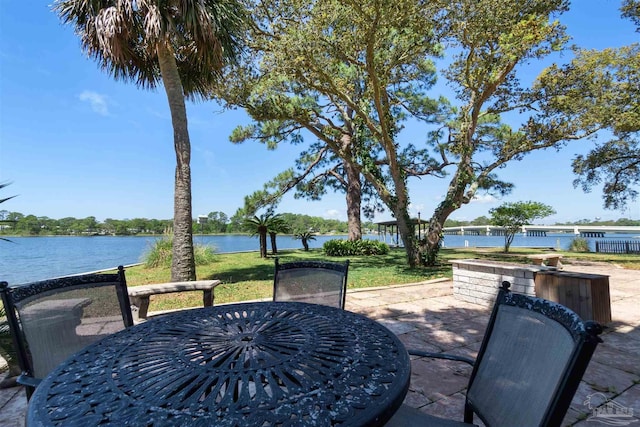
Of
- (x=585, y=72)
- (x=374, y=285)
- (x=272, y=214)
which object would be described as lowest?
(x=374, y=285)

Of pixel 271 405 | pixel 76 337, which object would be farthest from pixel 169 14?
pixel 271 405

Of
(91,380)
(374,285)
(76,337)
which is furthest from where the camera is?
(374,285)

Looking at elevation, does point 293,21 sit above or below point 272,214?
above

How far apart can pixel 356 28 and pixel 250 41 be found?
2961 mm

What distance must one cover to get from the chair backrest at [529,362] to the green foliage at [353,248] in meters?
11.4

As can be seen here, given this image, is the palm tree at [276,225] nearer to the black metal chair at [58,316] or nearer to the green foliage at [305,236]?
the green foliage at [305,236]

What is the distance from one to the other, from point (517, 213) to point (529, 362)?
14.4 m

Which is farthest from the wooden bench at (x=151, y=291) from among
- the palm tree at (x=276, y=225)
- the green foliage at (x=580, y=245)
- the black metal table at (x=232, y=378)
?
the green foliage at (x=580, y=245)

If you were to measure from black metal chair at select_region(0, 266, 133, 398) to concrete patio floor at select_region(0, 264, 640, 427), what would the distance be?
0.74 meters

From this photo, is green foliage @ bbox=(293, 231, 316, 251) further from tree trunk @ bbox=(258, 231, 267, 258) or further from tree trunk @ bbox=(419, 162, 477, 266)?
tree trunk @ bbox=(419, 162, 477, 266)

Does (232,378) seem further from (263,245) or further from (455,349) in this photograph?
(263,245)

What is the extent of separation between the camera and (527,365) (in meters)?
1.07

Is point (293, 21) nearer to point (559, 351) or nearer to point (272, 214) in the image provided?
point (272, 214)

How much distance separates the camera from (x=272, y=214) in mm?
13359
